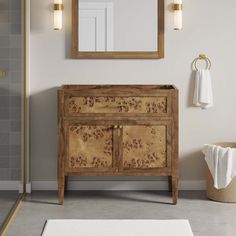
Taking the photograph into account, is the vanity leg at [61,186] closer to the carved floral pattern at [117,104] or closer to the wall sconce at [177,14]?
the carved floral pattern at [117,104]

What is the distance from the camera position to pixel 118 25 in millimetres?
5426

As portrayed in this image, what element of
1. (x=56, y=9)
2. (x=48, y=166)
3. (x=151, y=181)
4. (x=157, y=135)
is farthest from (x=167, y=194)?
(x=56, y=9)

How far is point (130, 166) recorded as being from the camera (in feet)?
16.7

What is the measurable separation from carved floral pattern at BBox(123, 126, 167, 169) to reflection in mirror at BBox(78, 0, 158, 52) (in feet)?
2.56

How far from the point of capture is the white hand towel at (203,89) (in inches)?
214

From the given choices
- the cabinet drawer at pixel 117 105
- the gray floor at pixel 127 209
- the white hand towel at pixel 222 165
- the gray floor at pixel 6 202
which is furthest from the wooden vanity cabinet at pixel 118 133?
the gray floor at pixel 6 202

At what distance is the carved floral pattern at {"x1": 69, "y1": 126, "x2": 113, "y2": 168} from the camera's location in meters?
5.04

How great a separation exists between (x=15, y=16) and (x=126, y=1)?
3.14 ft

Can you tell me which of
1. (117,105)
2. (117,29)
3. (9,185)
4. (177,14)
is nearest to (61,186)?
(9,185)

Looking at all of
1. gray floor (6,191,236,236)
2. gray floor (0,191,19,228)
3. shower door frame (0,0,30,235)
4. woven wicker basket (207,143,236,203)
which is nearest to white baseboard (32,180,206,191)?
gray floor (6,191,236,236)

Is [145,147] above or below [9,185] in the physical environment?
above

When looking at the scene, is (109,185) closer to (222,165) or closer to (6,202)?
(222,165)

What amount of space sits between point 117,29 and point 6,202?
5.64 ft

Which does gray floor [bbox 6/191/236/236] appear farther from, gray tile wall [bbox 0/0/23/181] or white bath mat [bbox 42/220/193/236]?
gray tile wall [bbox 0/0/23/181]
